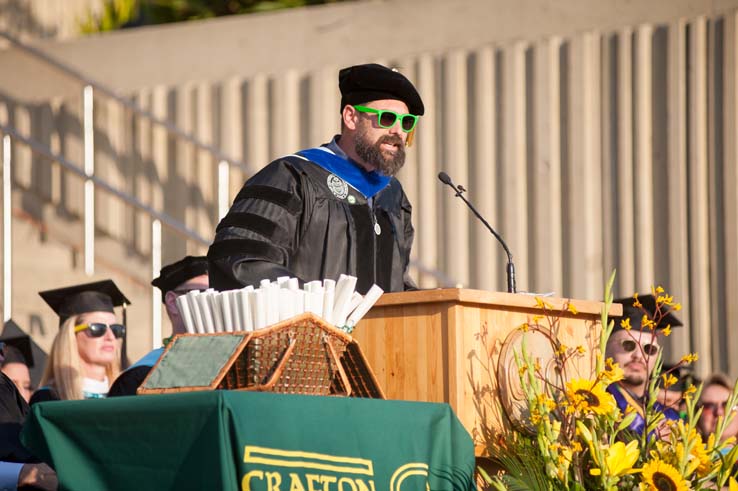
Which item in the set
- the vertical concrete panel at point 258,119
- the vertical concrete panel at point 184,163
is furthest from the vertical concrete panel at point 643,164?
the vertical concrete panel at point 184,163

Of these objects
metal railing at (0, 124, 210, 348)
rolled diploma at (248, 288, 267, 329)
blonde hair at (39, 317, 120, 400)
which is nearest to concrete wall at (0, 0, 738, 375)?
metal railing at (0, 124, 210, 348)

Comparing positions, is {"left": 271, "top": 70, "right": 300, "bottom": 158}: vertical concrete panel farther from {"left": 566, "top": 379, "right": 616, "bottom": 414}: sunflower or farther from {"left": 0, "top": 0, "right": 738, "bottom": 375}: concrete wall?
{"left": 566, "top": 379, "right": 616, "bottom": 414}: sunflower

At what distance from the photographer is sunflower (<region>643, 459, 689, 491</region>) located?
3.43 meters

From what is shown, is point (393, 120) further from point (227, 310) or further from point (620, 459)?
point (620, 459)

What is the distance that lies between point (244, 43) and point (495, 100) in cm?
197

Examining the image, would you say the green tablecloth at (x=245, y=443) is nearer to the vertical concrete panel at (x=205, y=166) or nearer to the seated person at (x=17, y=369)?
the seated person at (x=17, y=369)

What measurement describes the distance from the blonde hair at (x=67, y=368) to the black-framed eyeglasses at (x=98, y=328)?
0.05 m

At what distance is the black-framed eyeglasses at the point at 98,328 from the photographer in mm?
6961

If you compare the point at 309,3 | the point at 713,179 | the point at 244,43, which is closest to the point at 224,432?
the point at 713,179

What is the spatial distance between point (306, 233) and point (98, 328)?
107 inches

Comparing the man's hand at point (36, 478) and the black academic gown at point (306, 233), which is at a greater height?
the black academic gown at point (306, 233)

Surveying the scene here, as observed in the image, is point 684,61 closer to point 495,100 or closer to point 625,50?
point 625,50

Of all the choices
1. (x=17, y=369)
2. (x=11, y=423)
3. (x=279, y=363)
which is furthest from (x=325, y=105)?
(x=279, y=363)

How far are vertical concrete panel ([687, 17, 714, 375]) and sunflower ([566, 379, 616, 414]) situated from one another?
17.3ft
